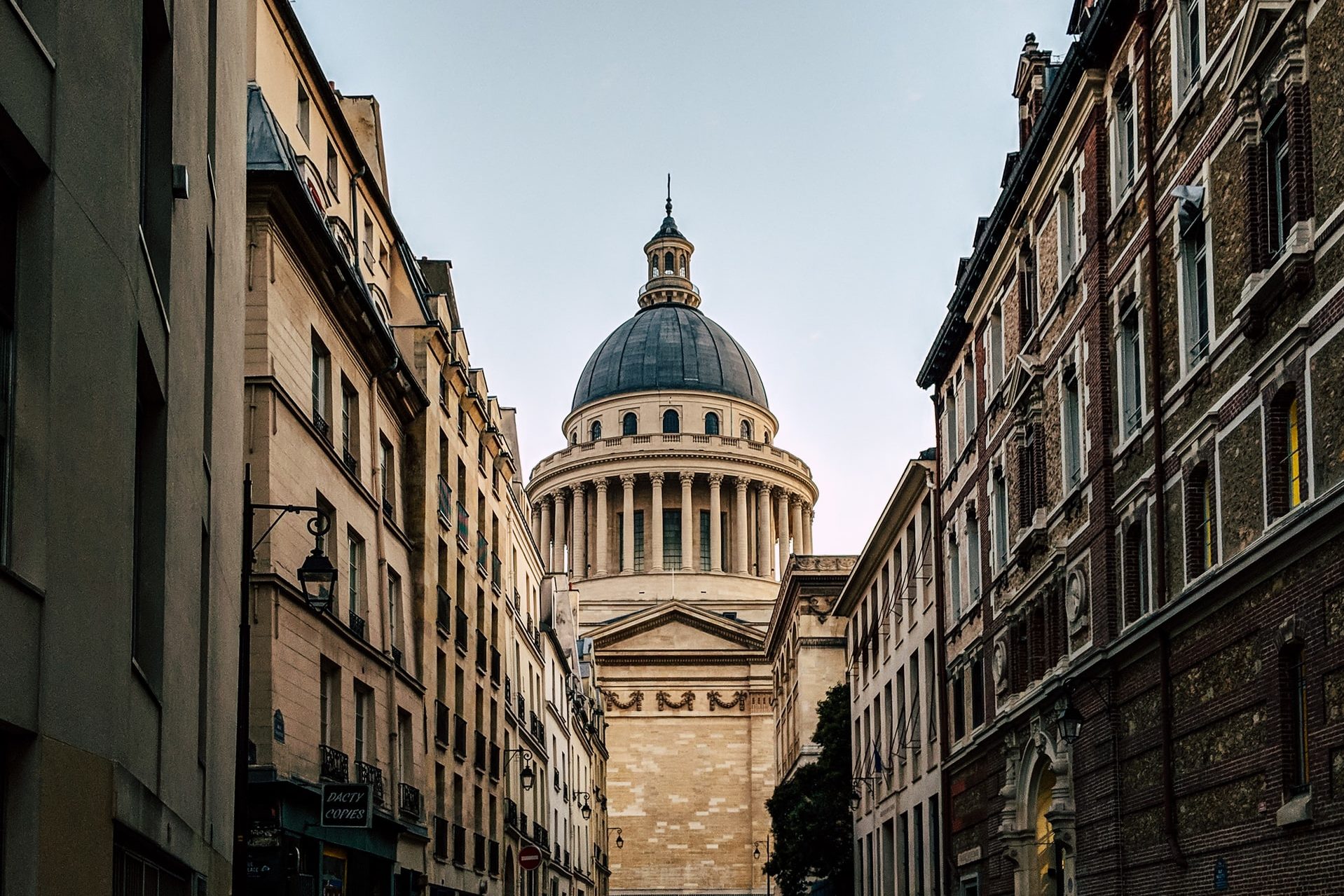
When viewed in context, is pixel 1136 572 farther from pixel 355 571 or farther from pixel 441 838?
pixel 441 838

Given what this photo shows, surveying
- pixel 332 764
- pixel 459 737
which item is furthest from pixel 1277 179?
pixel 459 737

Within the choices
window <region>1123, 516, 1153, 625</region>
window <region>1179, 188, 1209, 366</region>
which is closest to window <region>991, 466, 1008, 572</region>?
window <region>1123, 516, 1153, 625</region>

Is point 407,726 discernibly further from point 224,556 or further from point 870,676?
point 870,676

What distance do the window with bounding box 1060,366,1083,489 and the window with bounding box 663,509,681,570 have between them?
99379mm

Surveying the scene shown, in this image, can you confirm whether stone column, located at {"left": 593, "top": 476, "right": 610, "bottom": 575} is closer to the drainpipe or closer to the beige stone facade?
the beige stone facade

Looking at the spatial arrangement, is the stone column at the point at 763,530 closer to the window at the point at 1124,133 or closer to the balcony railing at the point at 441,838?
the balcony railing at the point at 441,838

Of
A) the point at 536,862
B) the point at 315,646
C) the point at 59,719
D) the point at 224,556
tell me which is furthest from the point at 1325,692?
the point at 536,862

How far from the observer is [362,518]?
31.3 meters

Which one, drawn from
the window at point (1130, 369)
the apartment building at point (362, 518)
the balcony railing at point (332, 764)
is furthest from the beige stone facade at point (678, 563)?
the window at point (1130, 369)

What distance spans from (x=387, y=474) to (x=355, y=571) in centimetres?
371

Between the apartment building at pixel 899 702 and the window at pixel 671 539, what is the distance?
66.7 m

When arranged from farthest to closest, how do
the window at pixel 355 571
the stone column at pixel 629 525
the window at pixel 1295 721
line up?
1. the stone column at pixel 629 525
2. the window at pixel 355 571
3. the window at pixel 1295 721

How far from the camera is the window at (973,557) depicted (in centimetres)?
3962

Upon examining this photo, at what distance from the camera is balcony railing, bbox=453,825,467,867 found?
39812mm
